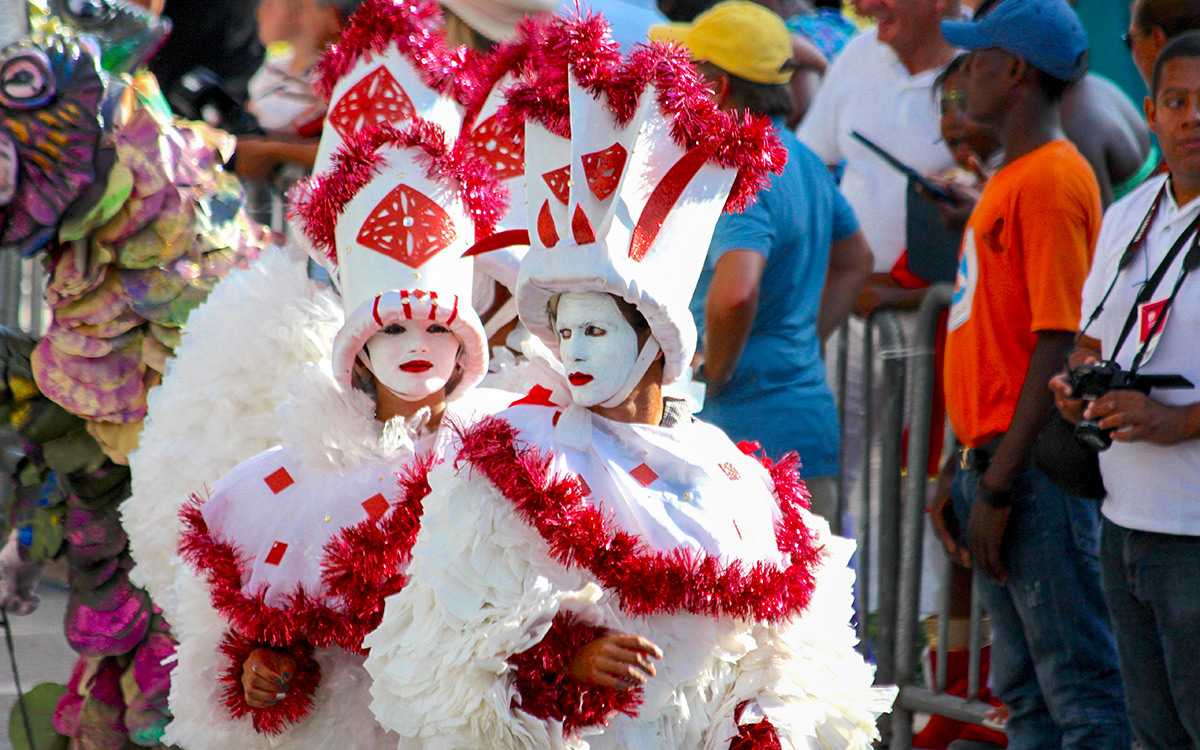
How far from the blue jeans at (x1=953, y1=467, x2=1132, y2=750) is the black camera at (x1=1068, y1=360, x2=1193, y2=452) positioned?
436mm

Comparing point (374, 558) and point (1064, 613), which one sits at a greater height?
point (374, 558)

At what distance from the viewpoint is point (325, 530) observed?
115 inches

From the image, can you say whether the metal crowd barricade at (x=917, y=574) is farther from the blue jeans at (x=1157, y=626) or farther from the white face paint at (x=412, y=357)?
the white face paint at (x=412, y=357)

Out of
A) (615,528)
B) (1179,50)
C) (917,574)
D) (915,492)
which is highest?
(1179,50)

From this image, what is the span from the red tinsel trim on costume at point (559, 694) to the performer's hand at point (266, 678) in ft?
2.07

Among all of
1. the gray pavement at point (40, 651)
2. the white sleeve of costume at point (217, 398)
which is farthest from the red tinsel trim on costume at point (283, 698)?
the gray pavement at point (40, 651)

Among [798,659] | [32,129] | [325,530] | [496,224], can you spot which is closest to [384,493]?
[325,530]

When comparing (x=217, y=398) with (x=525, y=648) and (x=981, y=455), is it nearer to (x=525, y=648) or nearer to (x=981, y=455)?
(x=525, y=648)

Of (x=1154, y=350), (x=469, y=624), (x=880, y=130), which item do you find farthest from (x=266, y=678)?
(x=880, y=130)

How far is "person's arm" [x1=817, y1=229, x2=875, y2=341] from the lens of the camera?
443 centimetres

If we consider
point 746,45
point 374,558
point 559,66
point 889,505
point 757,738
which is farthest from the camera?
point 889,505

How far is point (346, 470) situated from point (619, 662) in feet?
2.93

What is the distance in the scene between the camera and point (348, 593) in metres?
2.79

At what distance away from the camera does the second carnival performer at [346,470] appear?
2814 millimetres
